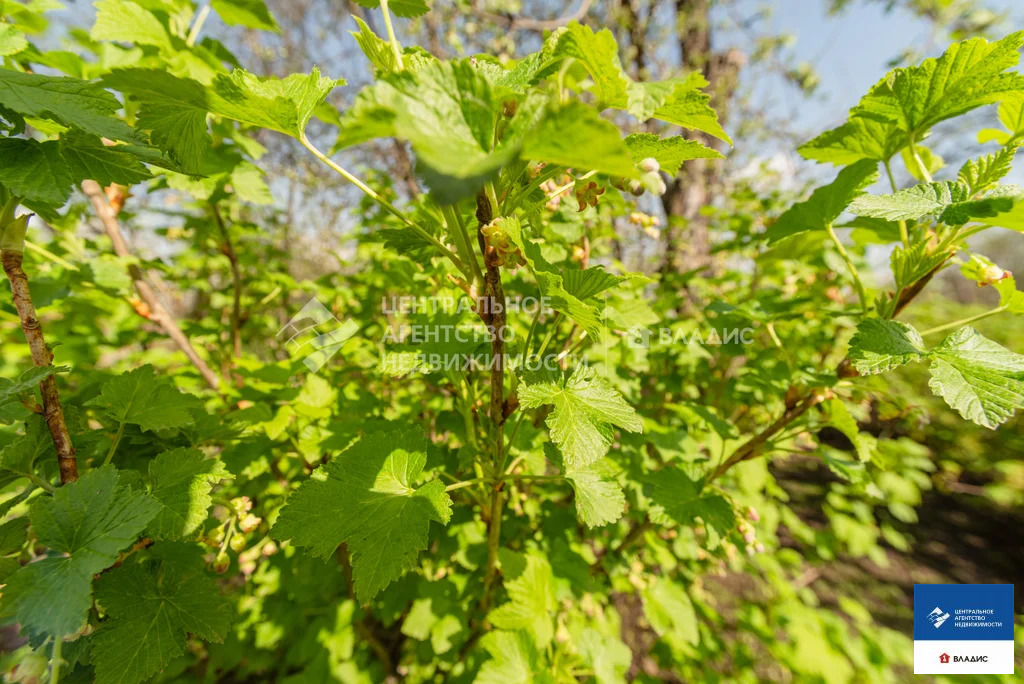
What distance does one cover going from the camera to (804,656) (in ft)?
5.78

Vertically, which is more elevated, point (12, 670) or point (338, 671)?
point (12, 670)

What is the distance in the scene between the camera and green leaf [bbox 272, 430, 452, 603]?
71cm

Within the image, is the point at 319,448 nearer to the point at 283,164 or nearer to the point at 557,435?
the point at 557,435

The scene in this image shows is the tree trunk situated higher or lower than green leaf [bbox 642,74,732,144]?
higher

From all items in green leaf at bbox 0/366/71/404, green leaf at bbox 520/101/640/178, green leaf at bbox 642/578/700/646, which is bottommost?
green leaf at bbox 642/578/700/646

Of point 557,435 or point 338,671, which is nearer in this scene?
point 557,435

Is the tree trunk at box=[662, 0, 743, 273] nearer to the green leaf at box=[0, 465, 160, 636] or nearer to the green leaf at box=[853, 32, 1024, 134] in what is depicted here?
the green leaf at box=[853, 32, 1024, 134]

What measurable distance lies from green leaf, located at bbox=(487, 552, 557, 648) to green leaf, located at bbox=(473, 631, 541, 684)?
4 cm

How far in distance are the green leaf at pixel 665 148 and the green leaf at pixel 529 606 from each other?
1.21 metres

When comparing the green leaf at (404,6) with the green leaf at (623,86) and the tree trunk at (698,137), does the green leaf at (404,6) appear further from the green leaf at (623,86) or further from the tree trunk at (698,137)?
the tree trunk at (698,137)

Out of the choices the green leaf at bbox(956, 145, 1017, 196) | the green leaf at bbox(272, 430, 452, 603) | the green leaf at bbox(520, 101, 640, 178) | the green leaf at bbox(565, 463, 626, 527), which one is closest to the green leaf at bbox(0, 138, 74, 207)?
the green leaf at bbox(272, 430, 452, 603)

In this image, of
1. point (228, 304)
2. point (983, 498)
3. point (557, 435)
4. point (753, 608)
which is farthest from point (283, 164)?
point (983, 498)

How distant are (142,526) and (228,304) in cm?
226

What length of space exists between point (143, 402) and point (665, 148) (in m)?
1.16
